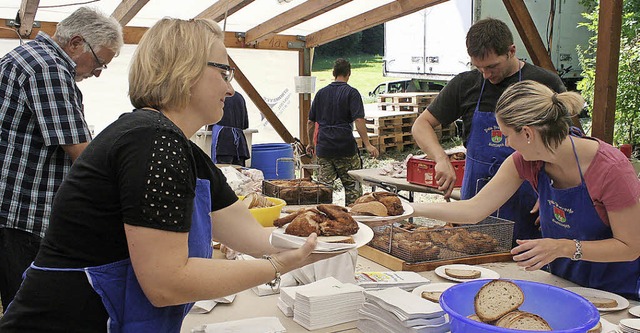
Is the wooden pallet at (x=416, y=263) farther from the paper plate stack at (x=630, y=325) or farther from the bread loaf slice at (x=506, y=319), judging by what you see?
the bread loaf slice at (x=506, y=319)

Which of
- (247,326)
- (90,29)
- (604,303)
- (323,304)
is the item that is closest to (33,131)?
(90,29)

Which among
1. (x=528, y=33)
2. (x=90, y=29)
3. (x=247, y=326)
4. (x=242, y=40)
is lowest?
(x=247, y=326)

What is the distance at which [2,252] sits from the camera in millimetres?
2574

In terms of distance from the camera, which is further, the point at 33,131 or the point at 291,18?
the point at 291,18

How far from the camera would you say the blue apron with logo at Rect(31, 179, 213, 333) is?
1.37 m

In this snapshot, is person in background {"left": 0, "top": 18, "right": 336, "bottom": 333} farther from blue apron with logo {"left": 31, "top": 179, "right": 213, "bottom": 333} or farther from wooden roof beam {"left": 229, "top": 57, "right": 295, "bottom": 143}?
wooden roof beam {"left": 229, "top": 57, "right": 295, "bottom": 143}

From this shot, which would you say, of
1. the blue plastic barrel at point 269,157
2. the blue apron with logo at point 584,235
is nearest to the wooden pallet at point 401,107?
the blue plastic barrel at point 269,157

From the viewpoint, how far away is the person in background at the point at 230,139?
6.57 meters

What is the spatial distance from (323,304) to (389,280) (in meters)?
0.41

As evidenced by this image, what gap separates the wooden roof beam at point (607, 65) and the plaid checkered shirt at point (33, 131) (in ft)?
10.3

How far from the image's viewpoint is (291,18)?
23.1ft

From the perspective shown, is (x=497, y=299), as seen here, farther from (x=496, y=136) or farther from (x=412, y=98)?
A: (x=412, y=98)

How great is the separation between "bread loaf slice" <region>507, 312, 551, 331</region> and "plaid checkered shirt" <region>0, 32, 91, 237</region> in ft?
6.17

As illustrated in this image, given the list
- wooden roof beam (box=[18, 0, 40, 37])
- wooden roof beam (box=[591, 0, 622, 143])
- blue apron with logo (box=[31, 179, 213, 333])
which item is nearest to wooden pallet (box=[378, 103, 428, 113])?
wooden roof beam (box=[18, 0, 40, 37])
